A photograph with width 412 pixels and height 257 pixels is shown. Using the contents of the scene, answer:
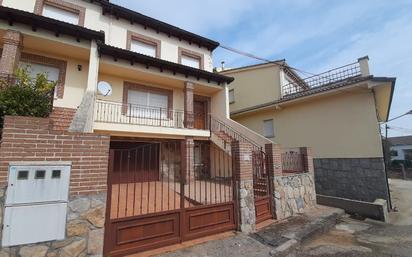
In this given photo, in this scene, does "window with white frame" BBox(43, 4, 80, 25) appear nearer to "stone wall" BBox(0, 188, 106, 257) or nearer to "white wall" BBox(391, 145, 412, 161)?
"stone wall" BBox(0, 188, 106, 257)

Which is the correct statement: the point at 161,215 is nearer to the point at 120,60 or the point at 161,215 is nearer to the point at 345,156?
the point at 120,60

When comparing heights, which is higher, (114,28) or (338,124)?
(114,28)

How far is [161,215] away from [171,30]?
10.8m

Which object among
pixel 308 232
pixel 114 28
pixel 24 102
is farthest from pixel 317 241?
pixel 114 28

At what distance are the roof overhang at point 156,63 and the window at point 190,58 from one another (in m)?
1.88

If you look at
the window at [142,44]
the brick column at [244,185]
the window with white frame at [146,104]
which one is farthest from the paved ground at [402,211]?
the window at [142,44]

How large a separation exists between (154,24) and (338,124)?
10647 mm

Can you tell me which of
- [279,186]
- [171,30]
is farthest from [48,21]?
[279,186]

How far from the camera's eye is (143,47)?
11.8m

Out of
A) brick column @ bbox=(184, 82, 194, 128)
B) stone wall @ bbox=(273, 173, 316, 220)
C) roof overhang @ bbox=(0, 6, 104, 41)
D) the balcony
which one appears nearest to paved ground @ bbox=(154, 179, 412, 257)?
stone wall @ bbox=(273, 173, 316, 220)

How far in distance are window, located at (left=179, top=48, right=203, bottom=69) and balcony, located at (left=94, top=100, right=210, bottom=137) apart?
3.23 m

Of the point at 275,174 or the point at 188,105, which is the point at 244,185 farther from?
the point at 188,105

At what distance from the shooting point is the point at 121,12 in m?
A: 11.1

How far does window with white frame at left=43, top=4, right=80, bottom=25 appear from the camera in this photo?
31.7 feet
